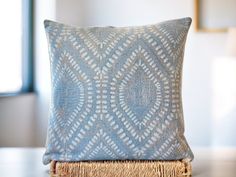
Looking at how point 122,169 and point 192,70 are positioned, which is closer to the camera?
point 122,169

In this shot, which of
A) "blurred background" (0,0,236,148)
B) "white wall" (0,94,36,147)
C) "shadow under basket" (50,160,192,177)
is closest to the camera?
"shadow under basket" (50,160,192,177)

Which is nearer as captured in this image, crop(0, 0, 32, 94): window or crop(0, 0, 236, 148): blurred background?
crop(0, 0, 32, 94): window

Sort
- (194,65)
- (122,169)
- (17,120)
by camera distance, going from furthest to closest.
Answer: (194,65) → (17,120) → (122,169)

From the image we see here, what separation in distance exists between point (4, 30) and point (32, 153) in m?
1.10

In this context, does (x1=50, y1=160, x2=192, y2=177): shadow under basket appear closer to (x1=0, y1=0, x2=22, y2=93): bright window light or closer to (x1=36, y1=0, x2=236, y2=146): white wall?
(x1=0, y1=0, x2=22, y2=93): bright window light

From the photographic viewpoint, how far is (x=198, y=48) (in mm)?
2305

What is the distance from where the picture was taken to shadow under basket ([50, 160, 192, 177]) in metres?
0.84

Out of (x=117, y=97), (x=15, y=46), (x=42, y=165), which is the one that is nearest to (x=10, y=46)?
(x=15, y=46)

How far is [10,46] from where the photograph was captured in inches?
82.4

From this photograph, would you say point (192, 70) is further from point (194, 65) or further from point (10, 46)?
point (10, 46)

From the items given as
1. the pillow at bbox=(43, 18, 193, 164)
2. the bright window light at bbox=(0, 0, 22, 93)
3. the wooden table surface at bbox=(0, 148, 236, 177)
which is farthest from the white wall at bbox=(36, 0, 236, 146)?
the pillow at bbox=(43, 18, 193, 164)

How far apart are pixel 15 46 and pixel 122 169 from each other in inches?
59.0

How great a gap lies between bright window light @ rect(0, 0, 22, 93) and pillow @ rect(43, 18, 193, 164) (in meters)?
1.20

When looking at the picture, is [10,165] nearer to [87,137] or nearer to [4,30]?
[87,137]
